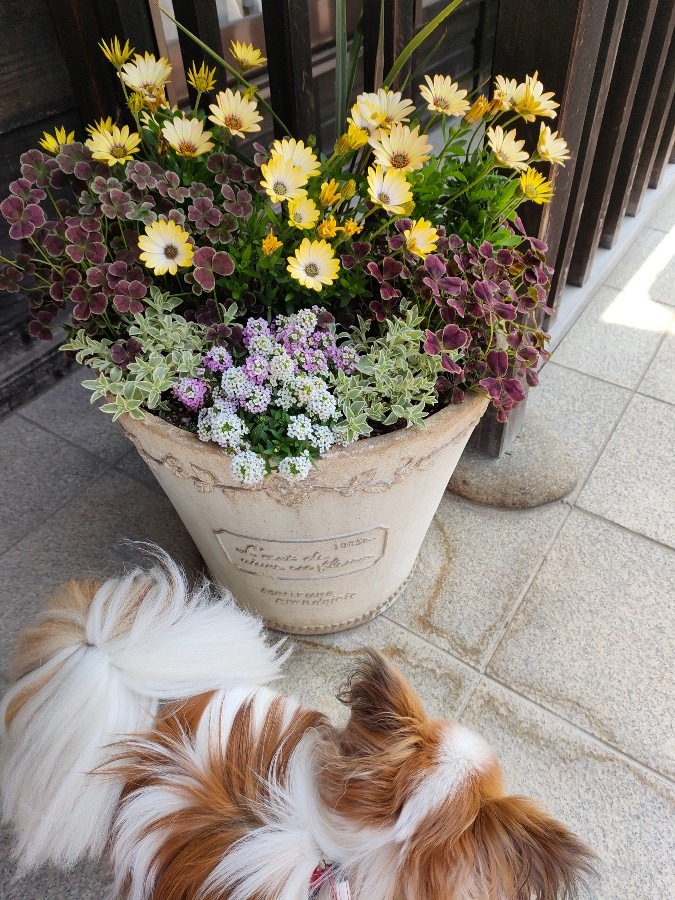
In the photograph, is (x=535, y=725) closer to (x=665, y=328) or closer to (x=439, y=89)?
(x=439, y=89)

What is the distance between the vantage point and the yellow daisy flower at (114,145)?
98 centimetres

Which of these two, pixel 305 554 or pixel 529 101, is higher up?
pixel 529 101

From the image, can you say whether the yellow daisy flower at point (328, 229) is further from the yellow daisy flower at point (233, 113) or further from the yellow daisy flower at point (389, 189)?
the yellow daisy flower at point (233, 113)

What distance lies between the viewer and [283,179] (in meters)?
0.90

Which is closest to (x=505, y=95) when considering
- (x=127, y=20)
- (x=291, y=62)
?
(x=291, y=62)

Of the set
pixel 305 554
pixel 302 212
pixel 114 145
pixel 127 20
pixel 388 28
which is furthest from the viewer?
pixel 127 20

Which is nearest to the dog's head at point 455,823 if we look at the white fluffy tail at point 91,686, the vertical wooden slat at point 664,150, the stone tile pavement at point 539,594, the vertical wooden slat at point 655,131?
the white fluffy tail at point 91,686

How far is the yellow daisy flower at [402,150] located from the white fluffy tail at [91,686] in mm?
731

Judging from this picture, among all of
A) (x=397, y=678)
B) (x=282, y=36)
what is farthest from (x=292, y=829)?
(x=282, y=36)

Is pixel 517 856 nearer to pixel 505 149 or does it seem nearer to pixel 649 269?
pixel 505 149

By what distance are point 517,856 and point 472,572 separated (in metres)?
0.92

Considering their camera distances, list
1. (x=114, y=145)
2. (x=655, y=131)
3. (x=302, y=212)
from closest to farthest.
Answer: (x=302, y=212)
(x=114, y=145)
(x=655, y=131)

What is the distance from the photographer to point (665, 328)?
2.26m

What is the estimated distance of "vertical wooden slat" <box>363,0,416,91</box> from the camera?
4.10 feet
